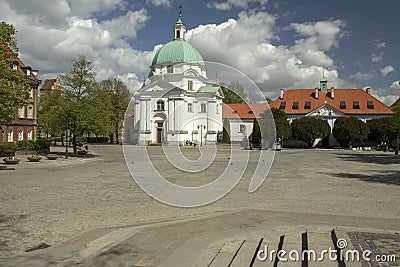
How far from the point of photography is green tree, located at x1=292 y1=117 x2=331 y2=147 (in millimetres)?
57781

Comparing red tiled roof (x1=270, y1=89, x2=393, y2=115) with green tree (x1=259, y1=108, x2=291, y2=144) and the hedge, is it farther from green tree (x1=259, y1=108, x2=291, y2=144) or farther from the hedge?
the hedge

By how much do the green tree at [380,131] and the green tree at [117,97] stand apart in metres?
44.0

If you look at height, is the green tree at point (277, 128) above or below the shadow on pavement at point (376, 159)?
above

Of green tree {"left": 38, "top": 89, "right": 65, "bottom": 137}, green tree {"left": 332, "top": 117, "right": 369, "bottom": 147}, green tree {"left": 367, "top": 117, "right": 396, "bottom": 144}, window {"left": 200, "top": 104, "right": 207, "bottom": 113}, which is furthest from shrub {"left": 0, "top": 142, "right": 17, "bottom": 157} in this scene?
green tree {"left": 367, "top": 117, "right": 396, "bottom": 144}

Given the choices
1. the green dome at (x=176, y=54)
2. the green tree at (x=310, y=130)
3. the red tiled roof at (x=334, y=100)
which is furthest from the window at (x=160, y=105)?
the green tree at (x=310, y=130)

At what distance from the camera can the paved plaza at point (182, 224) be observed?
625cm

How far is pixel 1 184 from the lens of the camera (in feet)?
49.1

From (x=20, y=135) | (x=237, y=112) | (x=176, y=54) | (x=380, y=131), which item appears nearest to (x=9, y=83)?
(x=20, y=135)

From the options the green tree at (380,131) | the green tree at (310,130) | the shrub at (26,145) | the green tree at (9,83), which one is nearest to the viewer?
the green tree at (9,83)

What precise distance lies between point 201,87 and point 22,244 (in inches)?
2411

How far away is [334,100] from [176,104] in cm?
3156

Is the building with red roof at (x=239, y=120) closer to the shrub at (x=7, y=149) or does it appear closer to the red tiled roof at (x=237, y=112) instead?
the red tiled roof at (x=237, y=112)

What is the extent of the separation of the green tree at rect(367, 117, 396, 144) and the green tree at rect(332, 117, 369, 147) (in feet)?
5.67

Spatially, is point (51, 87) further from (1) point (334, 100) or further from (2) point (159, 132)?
(1) point (334, 100)
